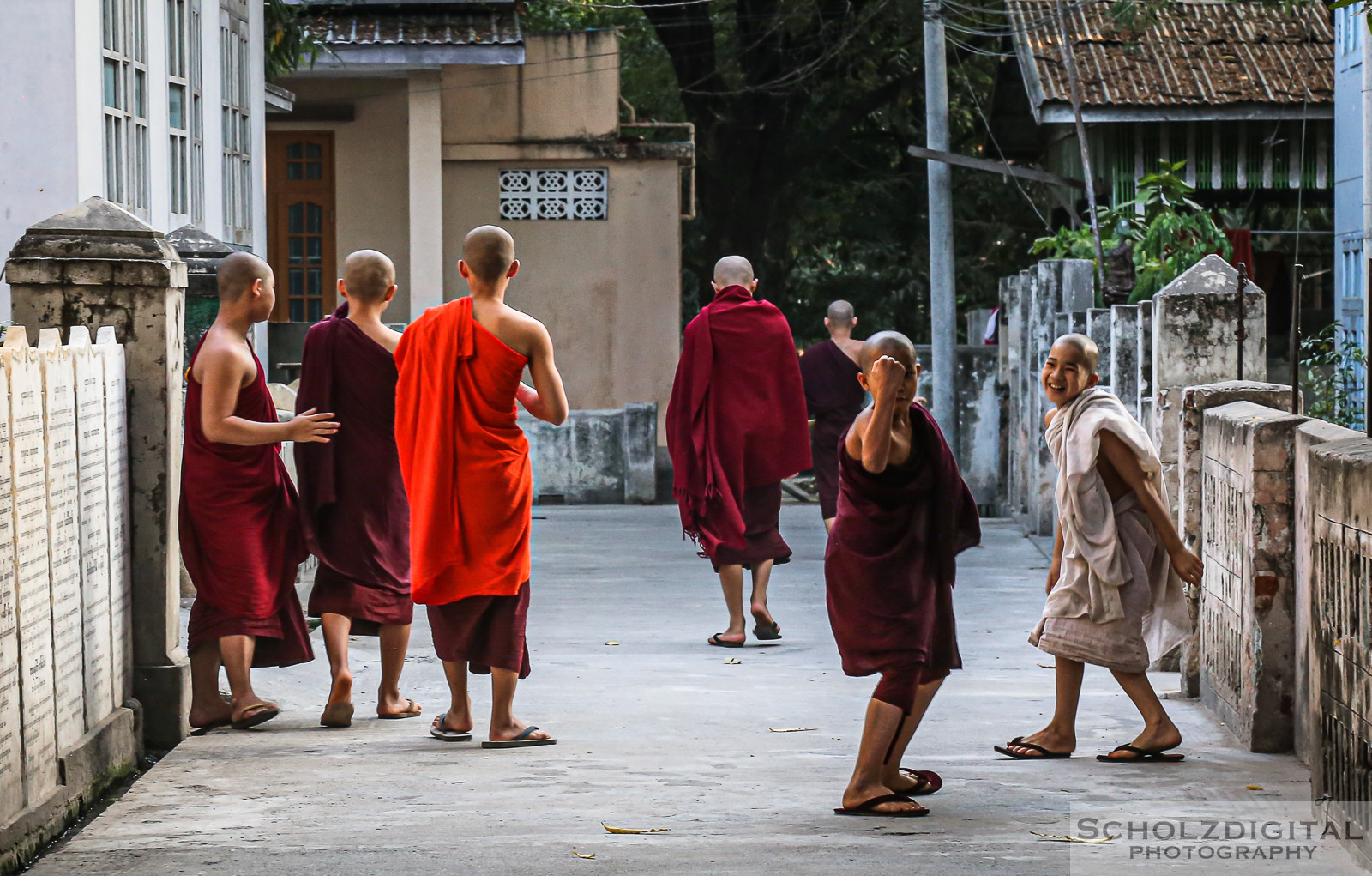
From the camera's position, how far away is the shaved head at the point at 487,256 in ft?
19.9

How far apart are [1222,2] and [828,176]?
6640 mm

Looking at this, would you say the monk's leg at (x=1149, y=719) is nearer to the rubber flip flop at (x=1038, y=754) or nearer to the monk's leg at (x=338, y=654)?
the rubber flip flop at (x=1038, y=754)

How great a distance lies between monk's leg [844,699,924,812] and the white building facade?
631cm

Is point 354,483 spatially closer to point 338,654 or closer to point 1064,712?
point 338,654

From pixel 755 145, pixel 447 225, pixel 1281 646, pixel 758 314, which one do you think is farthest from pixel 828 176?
pixel 1281 646

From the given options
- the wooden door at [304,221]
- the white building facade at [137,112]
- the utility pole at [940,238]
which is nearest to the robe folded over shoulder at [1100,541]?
the white building facade at [137,112]

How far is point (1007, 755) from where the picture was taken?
579cm

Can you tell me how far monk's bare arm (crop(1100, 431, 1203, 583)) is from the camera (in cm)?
559

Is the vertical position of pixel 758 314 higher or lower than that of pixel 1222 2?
lower

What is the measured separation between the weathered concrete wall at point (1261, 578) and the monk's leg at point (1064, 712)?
24.5 inches

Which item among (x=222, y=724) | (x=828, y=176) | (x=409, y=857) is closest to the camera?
(x=409, y=857)

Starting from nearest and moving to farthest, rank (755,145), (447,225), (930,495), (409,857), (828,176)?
(409,857)
(930,495)
(447,225)
(755,145)
(828,176)

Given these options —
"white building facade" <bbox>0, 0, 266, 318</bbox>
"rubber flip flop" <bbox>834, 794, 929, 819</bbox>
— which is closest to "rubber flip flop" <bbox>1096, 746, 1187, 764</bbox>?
"rubber flip flop" <bbox>834, 794, 929, 819</bbox>

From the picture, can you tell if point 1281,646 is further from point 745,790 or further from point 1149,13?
point 1149,13
